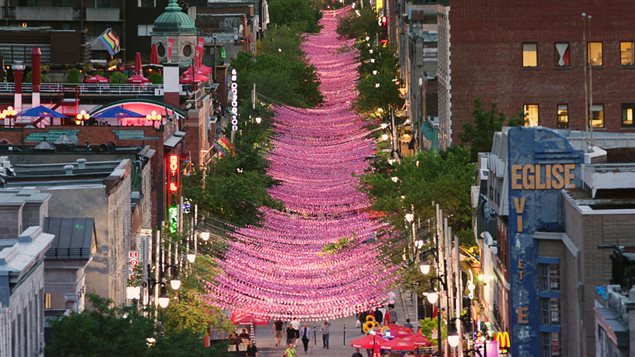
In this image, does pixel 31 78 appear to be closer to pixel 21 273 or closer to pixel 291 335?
pixel 291 335

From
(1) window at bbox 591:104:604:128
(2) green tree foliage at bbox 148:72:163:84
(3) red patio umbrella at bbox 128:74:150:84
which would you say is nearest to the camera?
(1) window at bbox 591:104:604:128

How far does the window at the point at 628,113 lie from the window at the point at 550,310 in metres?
44.5

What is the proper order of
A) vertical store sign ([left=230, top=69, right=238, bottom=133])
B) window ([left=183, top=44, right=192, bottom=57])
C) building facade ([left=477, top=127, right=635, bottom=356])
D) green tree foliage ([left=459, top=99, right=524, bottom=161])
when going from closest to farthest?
1. building facade ([left=477, top=127, right=635, bottom=356])
2. green tree foliage ([left=459, top=99, right=524, bottom=161])
3. vertical store sign ([left=230, top=69, right=238, bottom=133])
4. window ([left=183, top=44, right=192, bottom=57])

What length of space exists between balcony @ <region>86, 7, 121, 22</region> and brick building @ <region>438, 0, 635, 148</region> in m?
62.7

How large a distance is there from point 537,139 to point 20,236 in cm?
2377

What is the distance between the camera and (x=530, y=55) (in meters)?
106

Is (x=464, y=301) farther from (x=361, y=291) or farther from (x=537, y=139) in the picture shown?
(x=537, y=139)

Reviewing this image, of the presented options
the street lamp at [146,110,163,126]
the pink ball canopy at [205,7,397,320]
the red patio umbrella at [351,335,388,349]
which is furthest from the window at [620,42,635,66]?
the red patio umbrella at [351,335,388,349]

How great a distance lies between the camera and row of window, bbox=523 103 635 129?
10419cm

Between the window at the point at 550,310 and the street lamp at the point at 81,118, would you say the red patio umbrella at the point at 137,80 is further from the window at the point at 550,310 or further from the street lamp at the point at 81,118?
the window at the point at 550,310

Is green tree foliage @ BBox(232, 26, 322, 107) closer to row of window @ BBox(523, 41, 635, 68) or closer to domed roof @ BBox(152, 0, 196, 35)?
domed roof @ BBox(152, 0, 196, 35)

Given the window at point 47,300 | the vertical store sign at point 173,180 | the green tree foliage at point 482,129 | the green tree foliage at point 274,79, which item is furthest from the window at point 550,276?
the green tree foliage at point 274,79

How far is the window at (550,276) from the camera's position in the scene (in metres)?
60.9

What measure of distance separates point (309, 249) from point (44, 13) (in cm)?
7292
